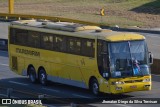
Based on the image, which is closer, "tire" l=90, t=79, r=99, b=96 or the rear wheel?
"tire" l=90, t=79, r=99, b=96

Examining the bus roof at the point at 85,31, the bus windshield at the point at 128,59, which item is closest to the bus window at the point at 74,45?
the bus roof at the point at 85,31

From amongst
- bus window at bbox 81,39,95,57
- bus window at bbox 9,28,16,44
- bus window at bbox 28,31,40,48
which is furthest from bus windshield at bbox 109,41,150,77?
bus window at bbox 9,28,16,44

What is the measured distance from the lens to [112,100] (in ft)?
78.9

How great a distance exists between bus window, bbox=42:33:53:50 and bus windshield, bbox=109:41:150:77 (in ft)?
14.9

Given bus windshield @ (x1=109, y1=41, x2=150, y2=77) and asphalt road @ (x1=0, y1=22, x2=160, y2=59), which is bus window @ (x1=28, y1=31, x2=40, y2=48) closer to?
bus windshield @ (x1=109, y1=41, x2=150, y2=77)

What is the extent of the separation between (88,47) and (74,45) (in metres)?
1.12

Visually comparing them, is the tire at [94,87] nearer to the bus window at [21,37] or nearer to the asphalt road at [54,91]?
the asphalt road at [54,91]

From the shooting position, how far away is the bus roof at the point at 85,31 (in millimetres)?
24725

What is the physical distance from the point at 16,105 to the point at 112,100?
4.69 m

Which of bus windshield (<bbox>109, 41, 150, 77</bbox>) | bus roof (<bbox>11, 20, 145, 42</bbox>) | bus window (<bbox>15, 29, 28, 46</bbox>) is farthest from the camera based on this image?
bus window (<bbox>15, 29, 28, 46</bbox>)

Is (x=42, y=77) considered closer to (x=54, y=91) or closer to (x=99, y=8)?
(x=54, y=91)

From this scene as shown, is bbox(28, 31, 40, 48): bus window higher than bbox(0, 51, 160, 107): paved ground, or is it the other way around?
bbox(28, 31, 40, 48): bus window

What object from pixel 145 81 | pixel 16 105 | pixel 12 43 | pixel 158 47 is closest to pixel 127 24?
pixel 158 47

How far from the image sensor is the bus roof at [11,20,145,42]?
81.1 feet
